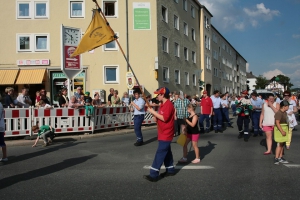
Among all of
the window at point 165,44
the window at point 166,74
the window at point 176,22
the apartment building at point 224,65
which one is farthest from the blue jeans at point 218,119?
the apartment building at point 224,65

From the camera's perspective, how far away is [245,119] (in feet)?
36.4

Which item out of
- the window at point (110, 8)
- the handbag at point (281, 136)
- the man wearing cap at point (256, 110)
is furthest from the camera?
the window at point (110, 8)

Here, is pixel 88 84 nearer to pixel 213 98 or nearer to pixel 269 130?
pixel 213 98

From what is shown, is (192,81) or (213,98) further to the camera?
(192,81)

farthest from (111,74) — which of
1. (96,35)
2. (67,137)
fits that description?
(96,35)

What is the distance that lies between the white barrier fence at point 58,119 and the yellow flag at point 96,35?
4.44 metres

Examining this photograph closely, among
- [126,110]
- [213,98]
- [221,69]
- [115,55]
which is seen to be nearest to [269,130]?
[213,98]

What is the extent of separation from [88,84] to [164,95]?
2035 centimetres

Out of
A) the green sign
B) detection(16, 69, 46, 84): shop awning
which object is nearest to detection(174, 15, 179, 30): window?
the green sign

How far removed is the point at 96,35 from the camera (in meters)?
8.05

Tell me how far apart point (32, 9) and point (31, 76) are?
5.63m

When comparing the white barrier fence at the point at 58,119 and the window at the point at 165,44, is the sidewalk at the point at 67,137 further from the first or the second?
the window at the point at 165,44

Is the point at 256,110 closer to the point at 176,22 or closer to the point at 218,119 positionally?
the point at 218,119

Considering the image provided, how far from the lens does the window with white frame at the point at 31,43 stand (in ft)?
82.7
